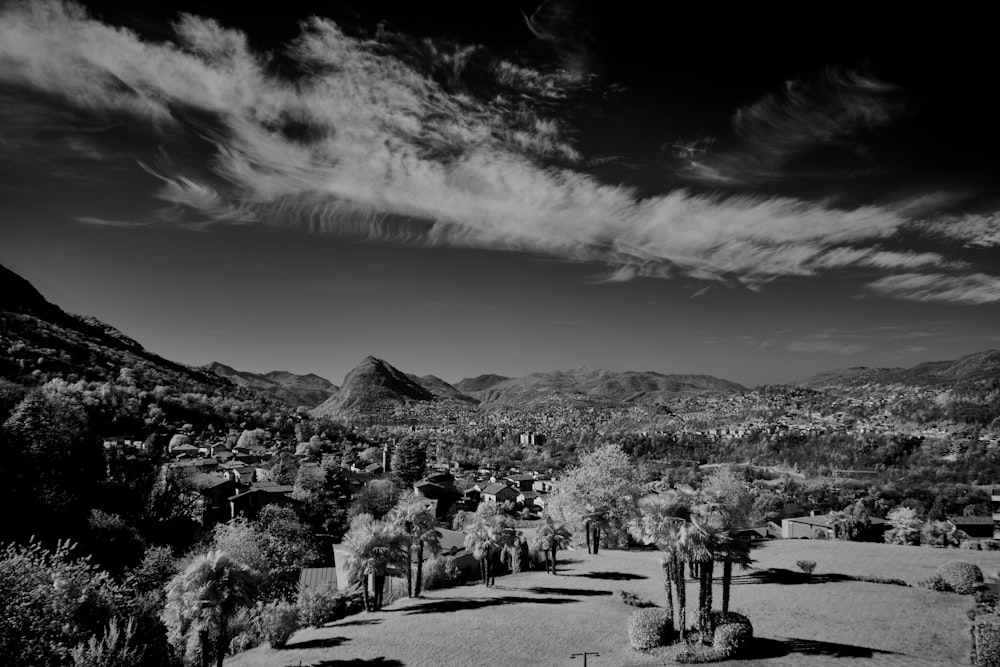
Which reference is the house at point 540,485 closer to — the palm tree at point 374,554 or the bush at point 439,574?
the bush at point 439,574

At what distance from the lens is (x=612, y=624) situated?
22.6 m

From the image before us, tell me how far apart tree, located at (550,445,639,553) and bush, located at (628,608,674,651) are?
19.2 meters

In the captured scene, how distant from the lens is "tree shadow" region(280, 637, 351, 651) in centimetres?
2230

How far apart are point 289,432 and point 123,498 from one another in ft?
265

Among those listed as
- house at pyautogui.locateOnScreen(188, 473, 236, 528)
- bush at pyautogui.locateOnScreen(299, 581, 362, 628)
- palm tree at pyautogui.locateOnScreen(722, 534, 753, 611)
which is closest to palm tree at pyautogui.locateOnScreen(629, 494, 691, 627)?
palm tree at pyautogui.locateOnScreen(722, 534, 753, 611)

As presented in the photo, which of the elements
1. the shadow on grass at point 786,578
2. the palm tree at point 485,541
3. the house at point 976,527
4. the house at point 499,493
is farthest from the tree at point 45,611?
the house at point 976,527

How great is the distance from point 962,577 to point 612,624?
62.6ft

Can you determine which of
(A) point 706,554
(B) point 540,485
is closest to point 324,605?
(A) point 706,554

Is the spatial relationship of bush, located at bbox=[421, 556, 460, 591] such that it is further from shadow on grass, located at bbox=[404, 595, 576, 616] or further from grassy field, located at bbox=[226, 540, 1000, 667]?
shadow on grass, located at bbox=[404, 595, 576, 616]

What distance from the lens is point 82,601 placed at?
17547 mm

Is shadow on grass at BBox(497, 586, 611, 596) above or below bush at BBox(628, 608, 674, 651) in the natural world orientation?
below

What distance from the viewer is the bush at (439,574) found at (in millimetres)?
33438

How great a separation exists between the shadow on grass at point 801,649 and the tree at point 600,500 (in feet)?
64.0

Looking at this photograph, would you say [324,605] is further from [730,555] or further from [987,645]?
[987,645]
